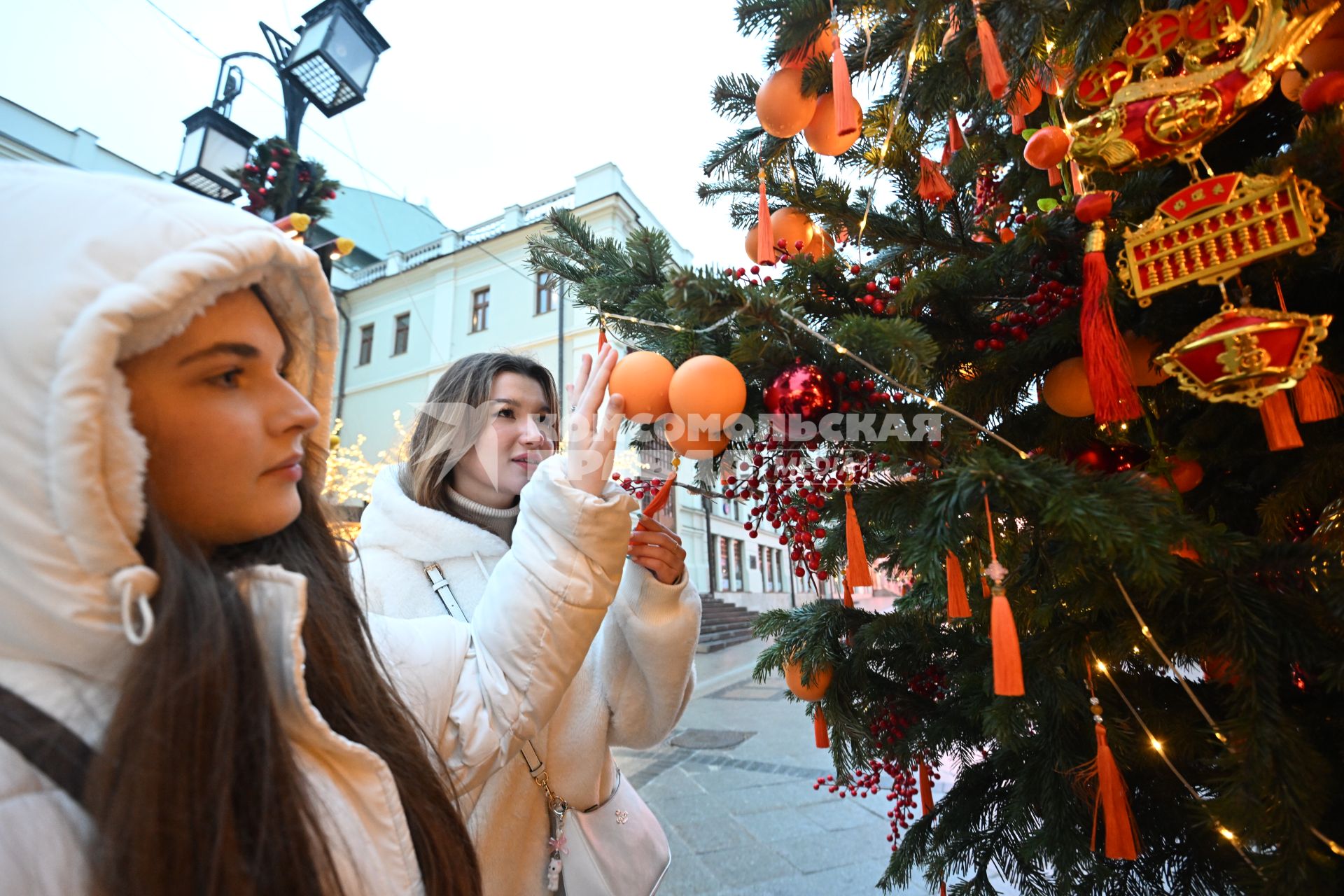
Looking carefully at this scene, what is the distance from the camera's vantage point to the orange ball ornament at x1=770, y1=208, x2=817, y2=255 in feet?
4.20

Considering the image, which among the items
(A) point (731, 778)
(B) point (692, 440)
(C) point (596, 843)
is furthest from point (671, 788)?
(B) point (692, 440)

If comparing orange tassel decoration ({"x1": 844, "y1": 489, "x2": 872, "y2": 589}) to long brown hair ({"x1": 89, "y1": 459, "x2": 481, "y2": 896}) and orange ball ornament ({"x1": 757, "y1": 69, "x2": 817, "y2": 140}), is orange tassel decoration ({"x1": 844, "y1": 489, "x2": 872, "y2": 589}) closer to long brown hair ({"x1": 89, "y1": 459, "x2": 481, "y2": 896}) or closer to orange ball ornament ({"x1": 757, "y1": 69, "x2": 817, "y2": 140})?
long brown hair ({"x1": 89, "y1": 459, "x2": 481, "y2": 896})

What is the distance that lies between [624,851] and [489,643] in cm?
64

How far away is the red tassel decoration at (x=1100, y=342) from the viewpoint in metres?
0.79

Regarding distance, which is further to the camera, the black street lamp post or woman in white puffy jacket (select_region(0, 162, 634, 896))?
the black street lamp post

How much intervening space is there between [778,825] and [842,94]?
10.8 ft

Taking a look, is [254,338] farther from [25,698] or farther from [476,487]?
[476,487]

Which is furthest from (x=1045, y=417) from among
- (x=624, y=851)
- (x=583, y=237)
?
(x=624, y=851)

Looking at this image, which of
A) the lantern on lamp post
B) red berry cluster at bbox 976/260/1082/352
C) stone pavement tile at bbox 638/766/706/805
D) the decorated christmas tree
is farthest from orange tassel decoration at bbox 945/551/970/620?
the lantern on lamp post

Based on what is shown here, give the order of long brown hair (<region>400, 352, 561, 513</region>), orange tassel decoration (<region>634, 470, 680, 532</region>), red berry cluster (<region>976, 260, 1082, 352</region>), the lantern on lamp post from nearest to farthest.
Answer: red berry cluster (<region>976, 260, 1082, 352</region>), orange tassel decoration (<region>634, 470, 680, 532</region>), long brown hair (<region>400, 352, 561, 513</region>), the lantern on lamp post

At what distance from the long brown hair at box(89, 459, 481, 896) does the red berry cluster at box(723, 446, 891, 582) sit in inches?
23.3

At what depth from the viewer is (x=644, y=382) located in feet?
2.78

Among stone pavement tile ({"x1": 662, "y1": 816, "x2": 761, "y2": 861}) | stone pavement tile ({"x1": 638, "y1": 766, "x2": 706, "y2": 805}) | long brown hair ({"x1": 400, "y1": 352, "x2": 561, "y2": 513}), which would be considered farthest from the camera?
stone pavement tile ({"x1": 638, "y1": 766, "x2": 706, "y2": 805})

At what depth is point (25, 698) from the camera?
1.64 feet
